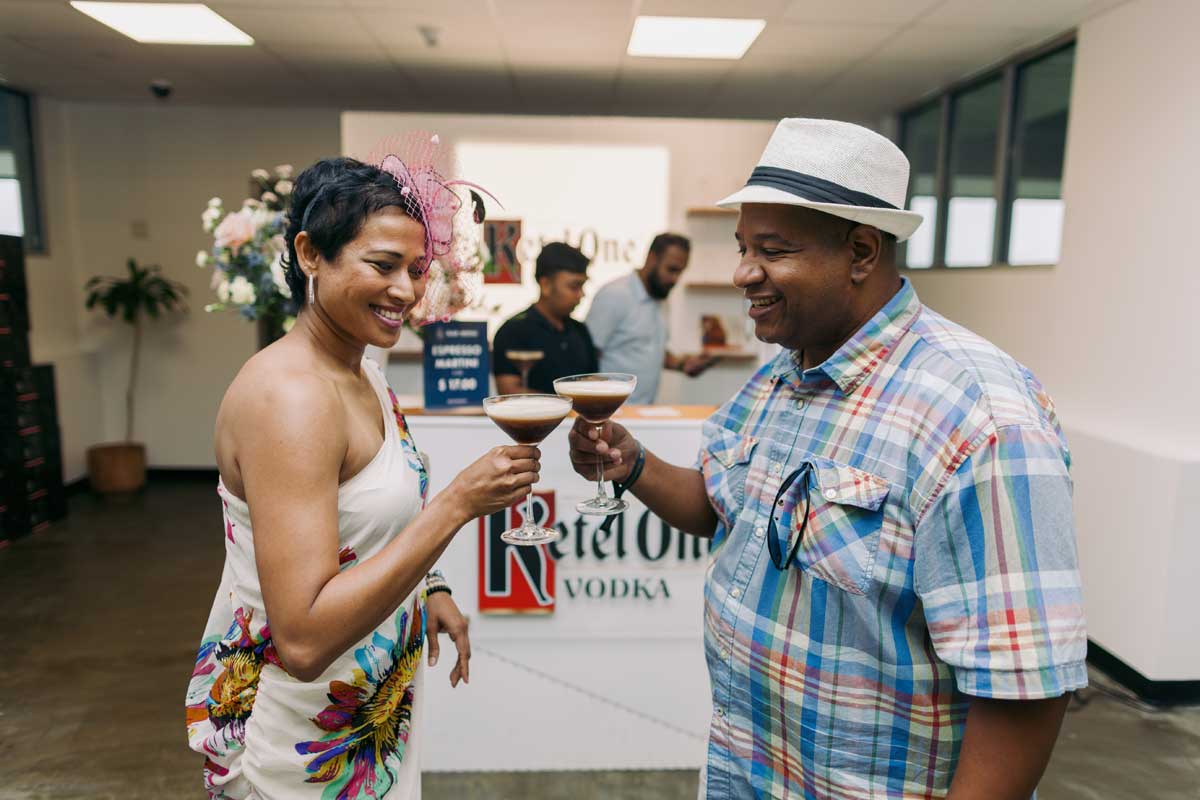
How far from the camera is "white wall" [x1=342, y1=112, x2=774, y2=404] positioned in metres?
5.24

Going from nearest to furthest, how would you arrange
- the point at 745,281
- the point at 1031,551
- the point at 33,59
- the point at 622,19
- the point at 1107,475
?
the point at 1031,551 < the point at 745,281 < the point at 1107,475 < the point at 622,19 < the point at 33,59

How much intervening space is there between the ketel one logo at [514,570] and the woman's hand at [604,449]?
103cm

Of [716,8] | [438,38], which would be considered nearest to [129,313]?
[438,38]

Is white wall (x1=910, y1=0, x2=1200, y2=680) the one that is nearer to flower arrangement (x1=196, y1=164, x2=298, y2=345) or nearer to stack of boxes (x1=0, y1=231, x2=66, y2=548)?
flower arrangement (x1=196, y1=164, x2=298, y2=345)

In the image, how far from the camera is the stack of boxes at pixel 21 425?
5012mm

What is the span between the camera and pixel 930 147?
20.8 ft

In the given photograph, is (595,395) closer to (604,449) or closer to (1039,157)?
(604,449)

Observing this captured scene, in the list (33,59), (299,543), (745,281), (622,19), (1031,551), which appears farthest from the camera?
(33,59)

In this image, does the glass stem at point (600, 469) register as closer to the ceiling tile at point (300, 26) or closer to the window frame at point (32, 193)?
the ceiling tile at point (300, 26)

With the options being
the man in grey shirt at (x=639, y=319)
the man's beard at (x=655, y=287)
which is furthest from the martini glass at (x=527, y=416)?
the man's beard at (x=655, y=287)

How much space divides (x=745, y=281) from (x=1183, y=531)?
9.73 feet

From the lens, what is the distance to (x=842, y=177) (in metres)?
1.09

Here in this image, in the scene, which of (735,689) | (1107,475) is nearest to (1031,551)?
(735,689)

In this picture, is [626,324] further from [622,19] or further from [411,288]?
[411,288]
